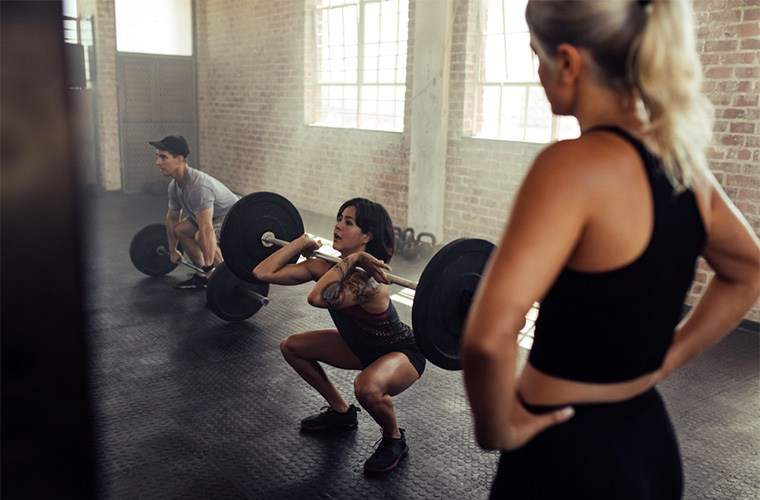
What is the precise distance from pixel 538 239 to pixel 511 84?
12.0ft

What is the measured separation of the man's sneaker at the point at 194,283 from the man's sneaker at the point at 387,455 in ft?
6.36

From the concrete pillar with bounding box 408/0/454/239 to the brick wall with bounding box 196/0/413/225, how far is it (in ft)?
0.66

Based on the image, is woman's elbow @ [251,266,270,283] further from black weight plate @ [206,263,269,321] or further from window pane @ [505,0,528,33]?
window pane @ [505,0,528,33]

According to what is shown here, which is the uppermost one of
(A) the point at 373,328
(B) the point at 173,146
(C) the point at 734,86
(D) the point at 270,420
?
(C) the point at 734,86

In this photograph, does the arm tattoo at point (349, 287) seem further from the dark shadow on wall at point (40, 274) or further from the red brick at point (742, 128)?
the red brick at point (742, 128)

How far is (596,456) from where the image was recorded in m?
0.71

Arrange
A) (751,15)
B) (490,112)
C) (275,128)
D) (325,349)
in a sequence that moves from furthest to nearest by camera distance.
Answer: (275,128)
(490,112)
(751,15)
(325,349)

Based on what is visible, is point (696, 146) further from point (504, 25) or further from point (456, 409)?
point (504, 25)

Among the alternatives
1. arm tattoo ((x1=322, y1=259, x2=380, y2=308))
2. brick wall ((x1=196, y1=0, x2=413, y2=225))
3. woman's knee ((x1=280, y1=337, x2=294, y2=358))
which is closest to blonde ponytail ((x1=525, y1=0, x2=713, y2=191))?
arm tattoo ((x1=322, y1=259, x2=380, y2=308))

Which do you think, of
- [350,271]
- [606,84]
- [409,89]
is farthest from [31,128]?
[409,89]

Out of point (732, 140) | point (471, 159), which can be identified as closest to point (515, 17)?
point (471, 159)

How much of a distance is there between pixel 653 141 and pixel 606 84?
7 cm

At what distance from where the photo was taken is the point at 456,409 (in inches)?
87.5

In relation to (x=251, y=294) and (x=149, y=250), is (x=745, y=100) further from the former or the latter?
(x=149, y=250)
